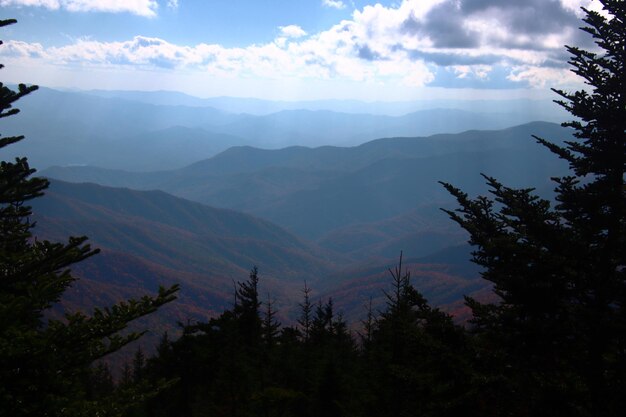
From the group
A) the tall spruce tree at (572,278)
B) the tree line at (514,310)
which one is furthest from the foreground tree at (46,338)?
the tall spruce tree at (572,278)

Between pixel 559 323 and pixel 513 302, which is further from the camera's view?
pixel 513 302

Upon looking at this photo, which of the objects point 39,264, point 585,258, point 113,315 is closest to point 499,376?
point 585,258

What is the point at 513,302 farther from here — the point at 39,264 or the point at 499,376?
the point at 39,264

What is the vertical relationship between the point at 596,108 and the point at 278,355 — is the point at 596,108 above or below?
above

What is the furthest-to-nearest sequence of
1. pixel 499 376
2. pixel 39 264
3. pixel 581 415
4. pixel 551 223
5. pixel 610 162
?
1. pixel 551 223
2. pixel 610 162
3. pixel 499 376
4. pixel 581 415
5. pixel 39 264

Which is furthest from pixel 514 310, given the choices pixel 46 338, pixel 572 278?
pixel 46 338

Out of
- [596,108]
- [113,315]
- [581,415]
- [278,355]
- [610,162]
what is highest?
[596,108]

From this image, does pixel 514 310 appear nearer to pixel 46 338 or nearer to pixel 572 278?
pixel 572 278
